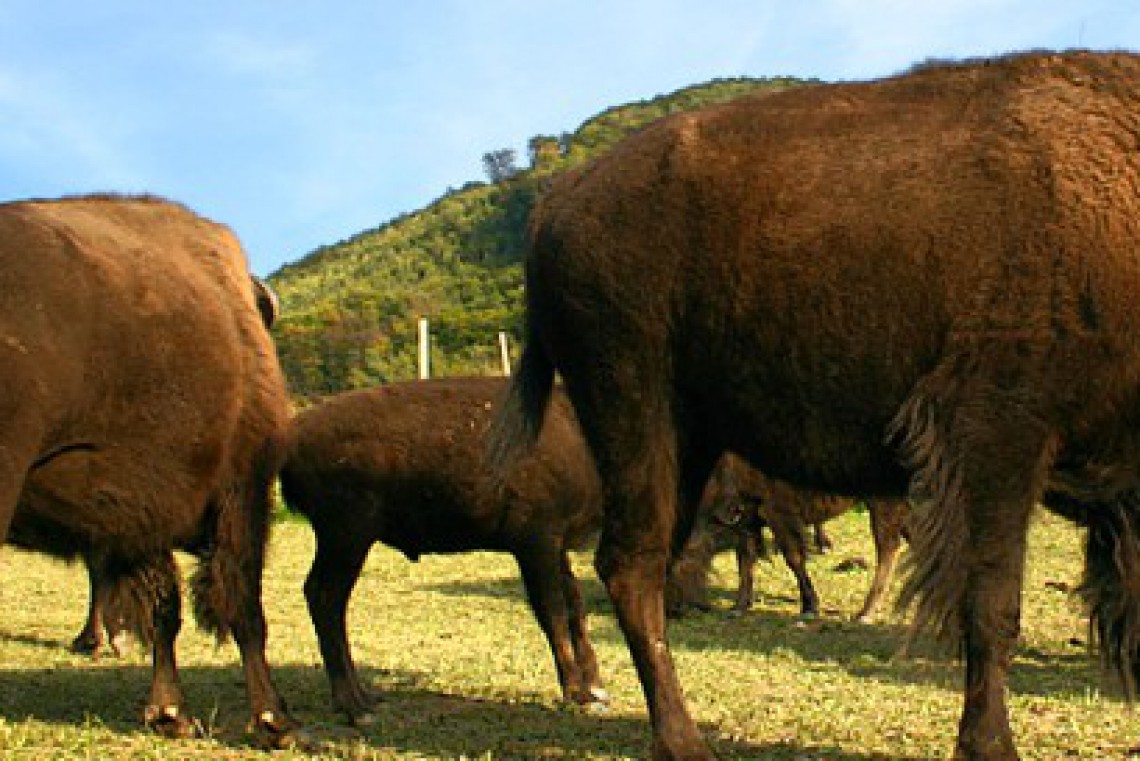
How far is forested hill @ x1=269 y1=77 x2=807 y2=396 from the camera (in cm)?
3997

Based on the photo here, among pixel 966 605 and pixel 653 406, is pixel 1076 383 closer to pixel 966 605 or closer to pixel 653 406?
pixel 966 605

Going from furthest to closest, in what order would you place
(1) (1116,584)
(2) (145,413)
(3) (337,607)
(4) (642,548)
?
(3) (337,607) < (2) (145,413) < (4) (642,548) < (1) (1116,584)

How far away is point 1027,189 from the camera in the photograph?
4.43m

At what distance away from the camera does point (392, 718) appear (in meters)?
6.62

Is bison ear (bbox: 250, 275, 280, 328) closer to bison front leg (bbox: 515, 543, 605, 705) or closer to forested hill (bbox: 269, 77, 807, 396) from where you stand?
bison front leg (bbox: 515, 543, 605, 705)

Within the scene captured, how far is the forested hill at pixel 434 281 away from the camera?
3997 cm

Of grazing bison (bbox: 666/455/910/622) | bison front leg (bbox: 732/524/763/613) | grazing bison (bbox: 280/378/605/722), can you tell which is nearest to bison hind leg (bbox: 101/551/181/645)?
grazing bison (bbox: 280/378/605/722)

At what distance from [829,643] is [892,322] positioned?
6.60m

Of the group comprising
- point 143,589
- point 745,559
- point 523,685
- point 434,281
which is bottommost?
point 523,685

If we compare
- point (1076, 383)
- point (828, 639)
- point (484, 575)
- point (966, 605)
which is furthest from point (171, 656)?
point (484, 575)

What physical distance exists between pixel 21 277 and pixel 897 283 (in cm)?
326

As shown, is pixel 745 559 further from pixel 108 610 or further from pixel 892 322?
pixel 892 322

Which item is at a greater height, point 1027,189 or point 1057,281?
point 1027,189

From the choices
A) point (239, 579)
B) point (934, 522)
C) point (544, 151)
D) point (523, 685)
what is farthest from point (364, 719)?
point (544, 151)
